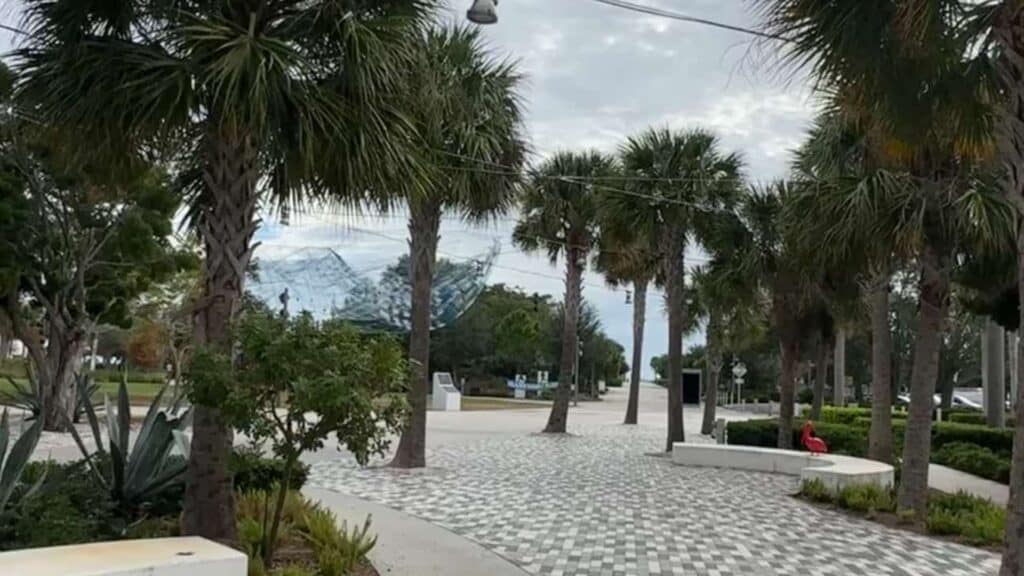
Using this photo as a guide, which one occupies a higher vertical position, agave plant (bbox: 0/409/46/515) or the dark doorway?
the dark doorway

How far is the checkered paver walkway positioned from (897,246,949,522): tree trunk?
2.54 ft

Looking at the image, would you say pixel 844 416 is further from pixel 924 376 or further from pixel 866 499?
pixel 924 376

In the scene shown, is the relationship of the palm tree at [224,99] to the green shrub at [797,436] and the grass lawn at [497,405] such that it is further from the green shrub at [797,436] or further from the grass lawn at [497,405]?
the grass lawn at [497,405]

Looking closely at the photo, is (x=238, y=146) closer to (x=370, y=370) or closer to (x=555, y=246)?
(x=370, y=370)

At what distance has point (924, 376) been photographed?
9.56m

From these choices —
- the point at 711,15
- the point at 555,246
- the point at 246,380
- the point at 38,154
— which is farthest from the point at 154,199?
the point at 246,380

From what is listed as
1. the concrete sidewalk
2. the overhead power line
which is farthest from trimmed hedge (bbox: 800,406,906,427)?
the concrete sidewalk

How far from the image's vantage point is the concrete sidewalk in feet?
22.3

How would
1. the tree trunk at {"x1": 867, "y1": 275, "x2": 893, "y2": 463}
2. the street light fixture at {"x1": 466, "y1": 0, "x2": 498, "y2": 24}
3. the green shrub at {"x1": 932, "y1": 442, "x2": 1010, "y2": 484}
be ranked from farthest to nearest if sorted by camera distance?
the green shrub at {"x1": 932, "y1": 442, "x2": 1010, "y2": 484} → the tree trunk at {"x1": 867, "y1": 275, "x2": 893, "y2": 463} → the street light fixture at {"x1": 466, "y1": 0, "x2": 498, "y2": 24}

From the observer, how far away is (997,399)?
2134 centimetres

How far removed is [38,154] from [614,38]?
439 inches

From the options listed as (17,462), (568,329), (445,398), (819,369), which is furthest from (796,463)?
(445,398)

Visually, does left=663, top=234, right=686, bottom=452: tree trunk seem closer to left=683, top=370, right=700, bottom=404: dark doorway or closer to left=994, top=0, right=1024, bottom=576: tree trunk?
left=994, top=0, right=1024, bottom=576: tree trunk

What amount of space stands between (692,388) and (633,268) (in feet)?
83.0
